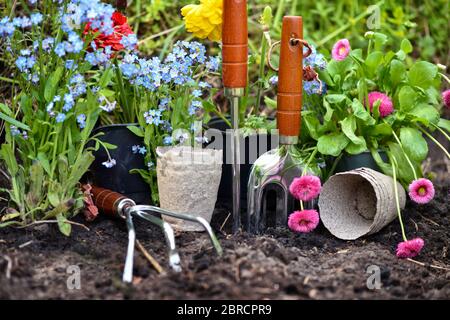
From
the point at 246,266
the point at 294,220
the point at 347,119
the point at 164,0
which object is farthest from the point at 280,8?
the point at 246,266

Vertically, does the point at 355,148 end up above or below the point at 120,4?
below

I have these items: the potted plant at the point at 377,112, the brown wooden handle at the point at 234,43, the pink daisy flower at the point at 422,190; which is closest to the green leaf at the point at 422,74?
the potted plant at the point at 377,112

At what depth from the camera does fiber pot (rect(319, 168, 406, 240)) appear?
1.82 m

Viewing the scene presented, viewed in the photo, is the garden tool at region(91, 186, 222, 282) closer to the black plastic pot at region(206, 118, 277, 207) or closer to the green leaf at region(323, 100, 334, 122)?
the black plastic pot at region(206, 118, 277, 207)

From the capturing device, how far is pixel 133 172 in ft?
6.32

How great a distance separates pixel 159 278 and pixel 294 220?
0.49 metres

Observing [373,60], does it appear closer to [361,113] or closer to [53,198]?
[361,113]

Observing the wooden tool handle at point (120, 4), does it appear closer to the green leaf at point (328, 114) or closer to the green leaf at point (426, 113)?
the green leaf at point (328, 114)

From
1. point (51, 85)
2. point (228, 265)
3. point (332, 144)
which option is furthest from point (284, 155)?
point (51, 85)

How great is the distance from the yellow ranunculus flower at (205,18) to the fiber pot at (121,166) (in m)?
0.31

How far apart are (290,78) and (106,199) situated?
0.54m

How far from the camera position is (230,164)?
2.03 m

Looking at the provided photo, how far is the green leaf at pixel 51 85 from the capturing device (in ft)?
5.57
